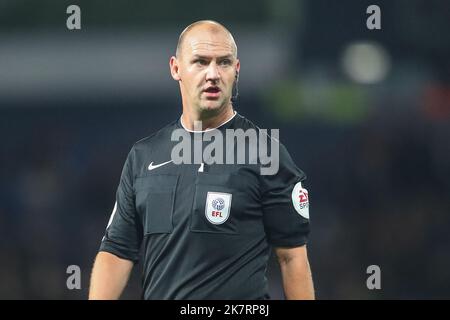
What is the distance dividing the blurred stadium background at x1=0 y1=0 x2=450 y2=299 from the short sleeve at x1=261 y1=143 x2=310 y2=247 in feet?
21.4

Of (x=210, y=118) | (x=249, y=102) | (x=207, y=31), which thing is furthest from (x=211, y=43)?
(x=249, y=102)

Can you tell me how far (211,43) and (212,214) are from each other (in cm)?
92

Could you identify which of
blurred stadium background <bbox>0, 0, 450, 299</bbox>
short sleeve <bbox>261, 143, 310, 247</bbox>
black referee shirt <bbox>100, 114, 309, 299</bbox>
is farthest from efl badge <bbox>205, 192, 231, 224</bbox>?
blurred stadium background <bbox>0, 0, 450, 299</bbox>

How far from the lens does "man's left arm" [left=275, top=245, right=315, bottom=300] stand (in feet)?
16.7

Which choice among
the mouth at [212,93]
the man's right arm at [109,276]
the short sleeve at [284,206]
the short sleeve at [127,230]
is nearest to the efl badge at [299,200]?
the short sleeve at [284,206]

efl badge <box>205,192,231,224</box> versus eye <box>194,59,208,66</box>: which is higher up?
eye <box>194,59,208,66</box>

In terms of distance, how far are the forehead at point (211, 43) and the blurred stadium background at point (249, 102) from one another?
6.66 metres

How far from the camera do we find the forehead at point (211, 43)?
5.14 m

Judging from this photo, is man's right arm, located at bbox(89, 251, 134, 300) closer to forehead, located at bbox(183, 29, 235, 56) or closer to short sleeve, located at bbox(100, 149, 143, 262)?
short sleeve, located at bbox(100, 149, 143, 262)

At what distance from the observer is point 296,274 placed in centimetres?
508

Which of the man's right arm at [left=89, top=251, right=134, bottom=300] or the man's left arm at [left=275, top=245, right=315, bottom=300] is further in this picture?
the man's right arm at [left=89, top=251, right=134, bottom=300]

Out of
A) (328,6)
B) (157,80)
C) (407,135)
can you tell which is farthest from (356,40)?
(157,80)

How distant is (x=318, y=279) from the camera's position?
10.6 m

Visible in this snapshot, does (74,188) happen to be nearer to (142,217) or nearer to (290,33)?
(290,33)
